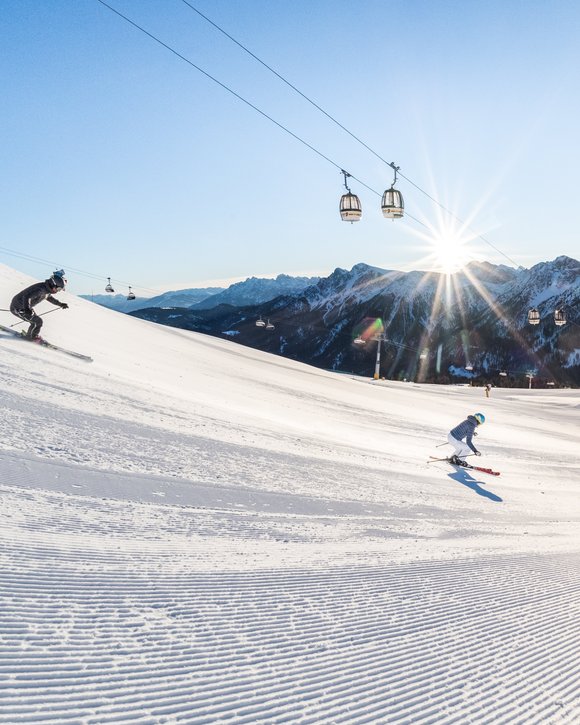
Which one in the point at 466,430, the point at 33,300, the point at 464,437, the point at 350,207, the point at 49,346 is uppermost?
the point at 350,207

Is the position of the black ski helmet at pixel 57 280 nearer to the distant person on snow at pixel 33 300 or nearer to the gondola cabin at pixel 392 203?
the distant person on snow at pixel 33 300

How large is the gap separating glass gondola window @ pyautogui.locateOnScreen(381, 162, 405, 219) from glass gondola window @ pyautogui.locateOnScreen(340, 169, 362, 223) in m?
0.81

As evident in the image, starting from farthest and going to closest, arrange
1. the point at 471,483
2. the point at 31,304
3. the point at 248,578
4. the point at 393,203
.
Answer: the point at 393,203, the point at 31,304, the point at 471,483, the point at 248,578

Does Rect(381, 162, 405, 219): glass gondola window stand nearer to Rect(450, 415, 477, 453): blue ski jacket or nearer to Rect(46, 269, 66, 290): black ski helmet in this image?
Rect(450, 415, 477, 453): blue ski jacket

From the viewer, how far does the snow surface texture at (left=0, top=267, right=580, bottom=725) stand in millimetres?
2305

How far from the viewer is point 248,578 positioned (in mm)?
3564

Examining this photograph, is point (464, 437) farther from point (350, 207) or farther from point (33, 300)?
point (33, 300)

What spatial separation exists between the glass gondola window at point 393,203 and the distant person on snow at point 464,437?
298 inches

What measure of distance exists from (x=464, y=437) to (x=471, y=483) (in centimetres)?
206

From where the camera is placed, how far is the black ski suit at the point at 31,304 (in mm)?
11680

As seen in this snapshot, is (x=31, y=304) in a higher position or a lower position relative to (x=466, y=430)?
higher

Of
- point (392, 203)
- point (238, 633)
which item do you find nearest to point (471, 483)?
point (238, 633)

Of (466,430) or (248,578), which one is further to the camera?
(466,430)

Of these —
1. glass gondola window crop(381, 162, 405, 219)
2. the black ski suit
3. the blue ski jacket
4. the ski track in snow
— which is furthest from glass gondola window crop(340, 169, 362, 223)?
the ski track in snow
